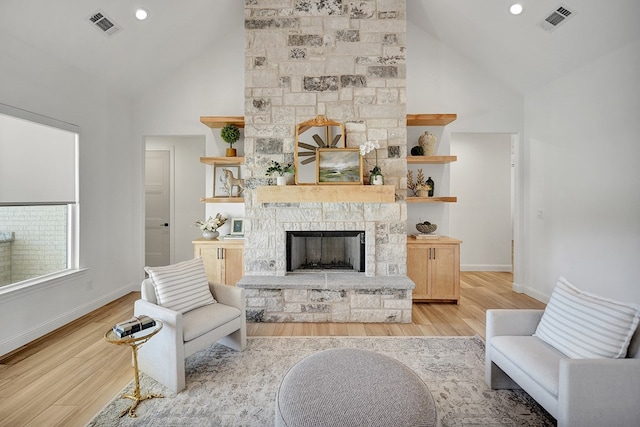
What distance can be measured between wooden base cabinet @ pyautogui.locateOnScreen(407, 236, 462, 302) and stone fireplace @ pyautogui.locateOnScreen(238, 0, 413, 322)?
0.45m

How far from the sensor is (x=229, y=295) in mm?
2750

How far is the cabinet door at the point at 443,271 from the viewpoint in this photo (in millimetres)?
4008

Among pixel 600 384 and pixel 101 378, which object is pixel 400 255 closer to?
pixel 600 384

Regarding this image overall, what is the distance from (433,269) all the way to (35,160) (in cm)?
453

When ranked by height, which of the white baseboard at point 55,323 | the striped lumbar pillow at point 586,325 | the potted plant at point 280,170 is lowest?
the white baseboard at point 55,323

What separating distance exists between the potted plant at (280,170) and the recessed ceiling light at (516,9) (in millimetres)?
2786

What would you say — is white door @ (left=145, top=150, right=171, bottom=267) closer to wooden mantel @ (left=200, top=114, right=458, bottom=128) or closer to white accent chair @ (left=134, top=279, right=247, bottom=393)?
wooden mantel @ (left=200, top=114, right=458, bottom=128)

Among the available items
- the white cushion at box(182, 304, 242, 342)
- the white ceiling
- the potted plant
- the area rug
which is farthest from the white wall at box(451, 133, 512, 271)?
the white cushion at box(182, 304, 242, 342)

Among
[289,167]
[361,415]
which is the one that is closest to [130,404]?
[361,415]

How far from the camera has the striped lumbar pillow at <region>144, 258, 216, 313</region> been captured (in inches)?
95.7

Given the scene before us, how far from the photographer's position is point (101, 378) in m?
2.35

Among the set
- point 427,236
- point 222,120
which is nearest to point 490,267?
point 427,236

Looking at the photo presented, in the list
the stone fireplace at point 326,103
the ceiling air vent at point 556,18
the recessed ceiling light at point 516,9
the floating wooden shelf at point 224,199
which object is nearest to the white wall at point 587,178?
the ceiling air vent at point 556,18

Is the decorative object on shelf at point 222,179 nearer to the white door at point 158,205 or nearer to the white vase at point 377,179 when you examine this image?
the white door at point 158,205
